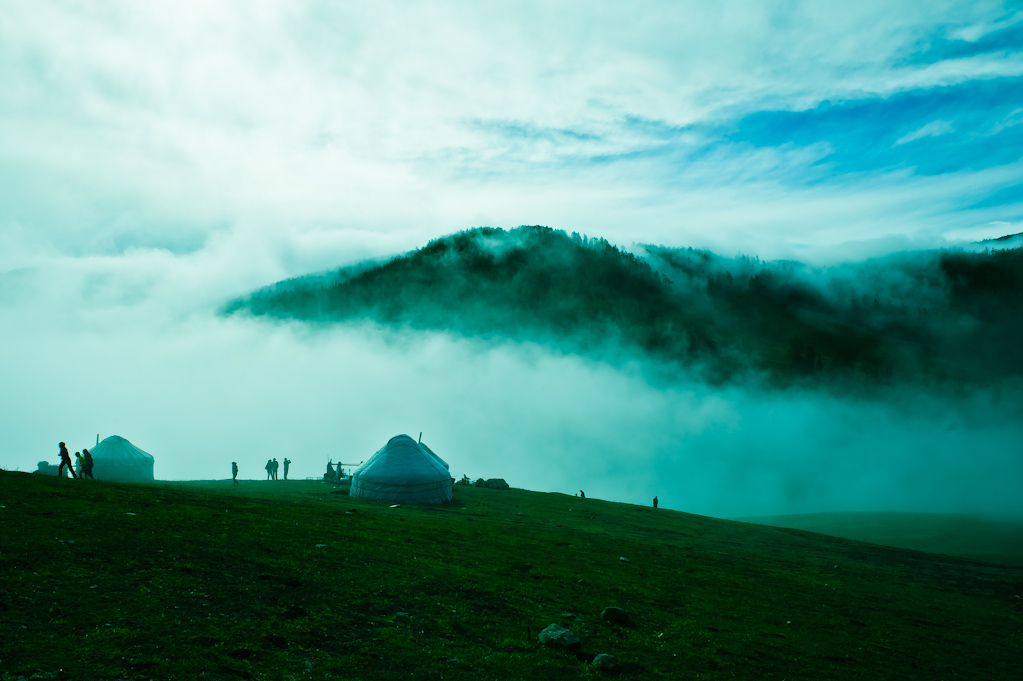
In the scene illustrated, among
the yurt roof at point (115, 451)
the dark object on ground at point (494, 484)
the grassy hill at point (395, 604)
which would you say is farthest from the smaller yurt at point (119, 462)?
the dark object on ground at point (494, 484)

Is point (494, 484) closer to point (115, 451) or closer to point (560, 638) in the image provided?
point (115, 451)

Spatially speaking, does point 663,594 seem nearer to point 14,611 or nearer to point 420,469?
point 14,611

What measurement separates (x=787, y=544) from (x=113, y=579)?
2058 inches

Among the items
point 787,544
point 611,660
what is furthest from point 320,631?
point 787,544

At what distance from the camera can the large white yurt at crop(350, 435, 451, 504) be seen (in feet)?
155

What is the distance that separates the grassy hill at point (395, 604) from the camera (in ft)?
44.5

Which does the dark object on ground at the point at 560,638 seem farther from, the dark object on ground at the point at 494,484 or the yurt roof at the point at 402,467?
the dark object on ground at the point at 494,484

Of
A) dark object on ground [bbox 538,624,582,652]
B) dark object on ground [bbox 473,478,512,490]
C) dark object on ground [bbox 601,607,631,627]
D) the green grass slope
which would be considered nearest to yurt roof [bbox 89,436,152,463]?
dark object on ground [bbox 473,478,512,490]

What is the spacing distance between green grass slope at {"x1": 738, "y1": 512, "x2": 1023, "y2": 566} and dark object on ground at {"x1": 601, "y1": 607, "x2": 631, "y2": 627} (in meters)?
58.9

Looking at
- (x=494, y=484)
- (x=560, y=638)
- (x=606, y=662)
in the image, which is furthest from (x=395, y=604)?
(x=494, y=484)

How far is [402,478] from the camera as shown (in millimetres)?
47219

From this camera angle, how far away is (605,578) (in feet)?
86.3

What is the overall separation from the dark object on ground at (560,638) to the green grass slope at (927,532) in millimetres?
62641

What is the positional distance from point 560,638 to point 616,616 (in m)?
3.99
